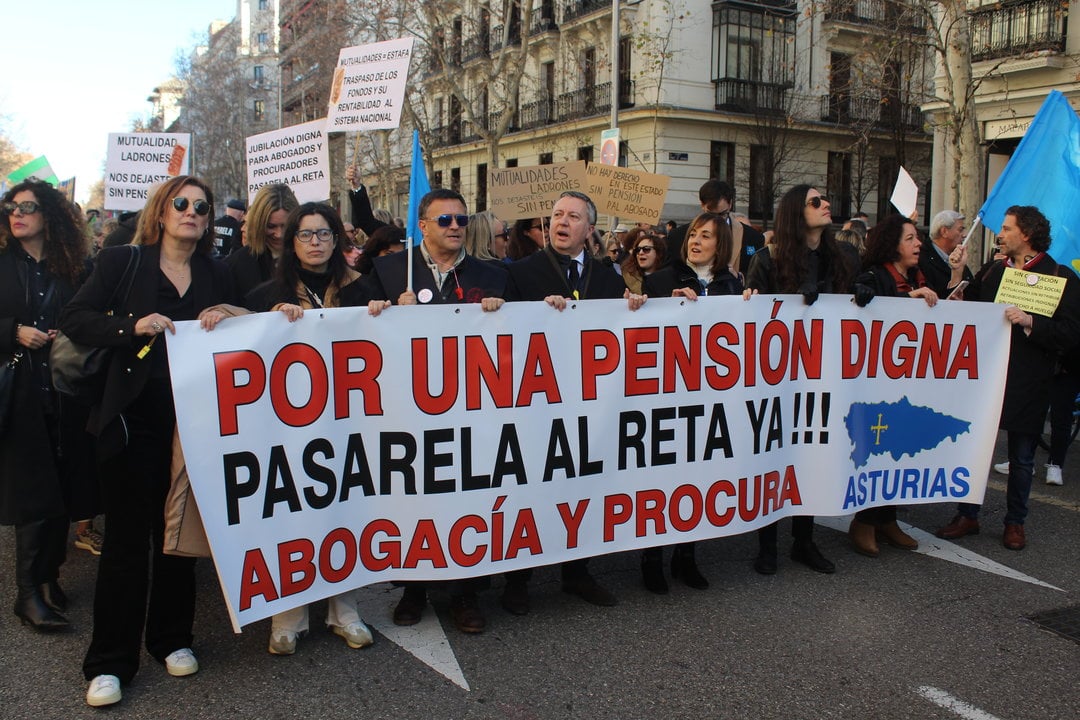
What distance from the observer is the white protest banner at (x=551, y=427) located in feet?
12.2

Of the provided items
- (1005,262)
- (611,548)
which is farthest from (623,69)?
(611,548)

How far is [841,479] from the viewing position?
4.98 meters

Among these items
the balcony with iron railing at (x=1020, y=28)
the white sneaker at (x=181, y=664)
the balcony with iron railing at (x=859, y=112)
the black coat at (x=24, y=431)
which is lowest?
the white sneaker at (x=181, y=664)

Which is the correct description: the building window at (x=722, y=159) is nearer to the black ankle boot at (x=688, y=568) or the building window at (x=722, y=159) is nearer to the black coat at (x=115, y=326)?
the black ankle boot at (x=688, y=568)

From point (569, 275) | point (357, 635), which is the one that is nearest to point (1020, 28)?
point (569, 275)

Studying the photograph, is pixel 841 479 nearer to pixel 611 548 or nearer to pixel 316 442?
pixel 611 548

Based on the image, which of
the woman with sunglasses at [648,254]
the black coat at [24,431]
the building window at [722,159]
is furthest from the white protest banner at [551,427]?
the building window at [722,159]

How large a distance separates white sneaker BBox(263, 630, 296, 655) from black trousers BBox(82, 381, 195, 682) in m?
0.40

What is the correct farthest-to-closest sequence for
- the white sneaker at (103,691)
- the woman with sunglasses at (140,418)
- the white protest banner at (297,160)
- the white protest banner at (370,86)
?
the white protest banner at (297,160) < the white protest banner at (370,86) < the woman with sunglasses at (140,418) < the white sneaker at (103,691)

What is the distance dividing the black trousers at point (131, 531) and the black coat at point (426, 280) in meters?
1.10

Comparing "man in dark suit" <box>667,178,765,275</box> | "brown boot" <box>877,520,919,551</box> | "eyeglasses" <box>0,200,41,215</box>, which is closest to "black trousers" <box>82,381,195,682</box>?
"eyeglasses" <box>0,200,41,215</box>

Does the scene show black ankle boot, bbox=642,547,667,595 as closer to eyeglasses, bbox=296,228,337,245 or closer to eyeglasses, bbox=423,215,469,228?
eyeglasses, bbox=423,215,469,228

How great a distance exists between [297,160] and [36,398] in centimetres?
361

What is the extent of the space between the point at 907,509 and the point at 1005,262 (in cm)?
175
